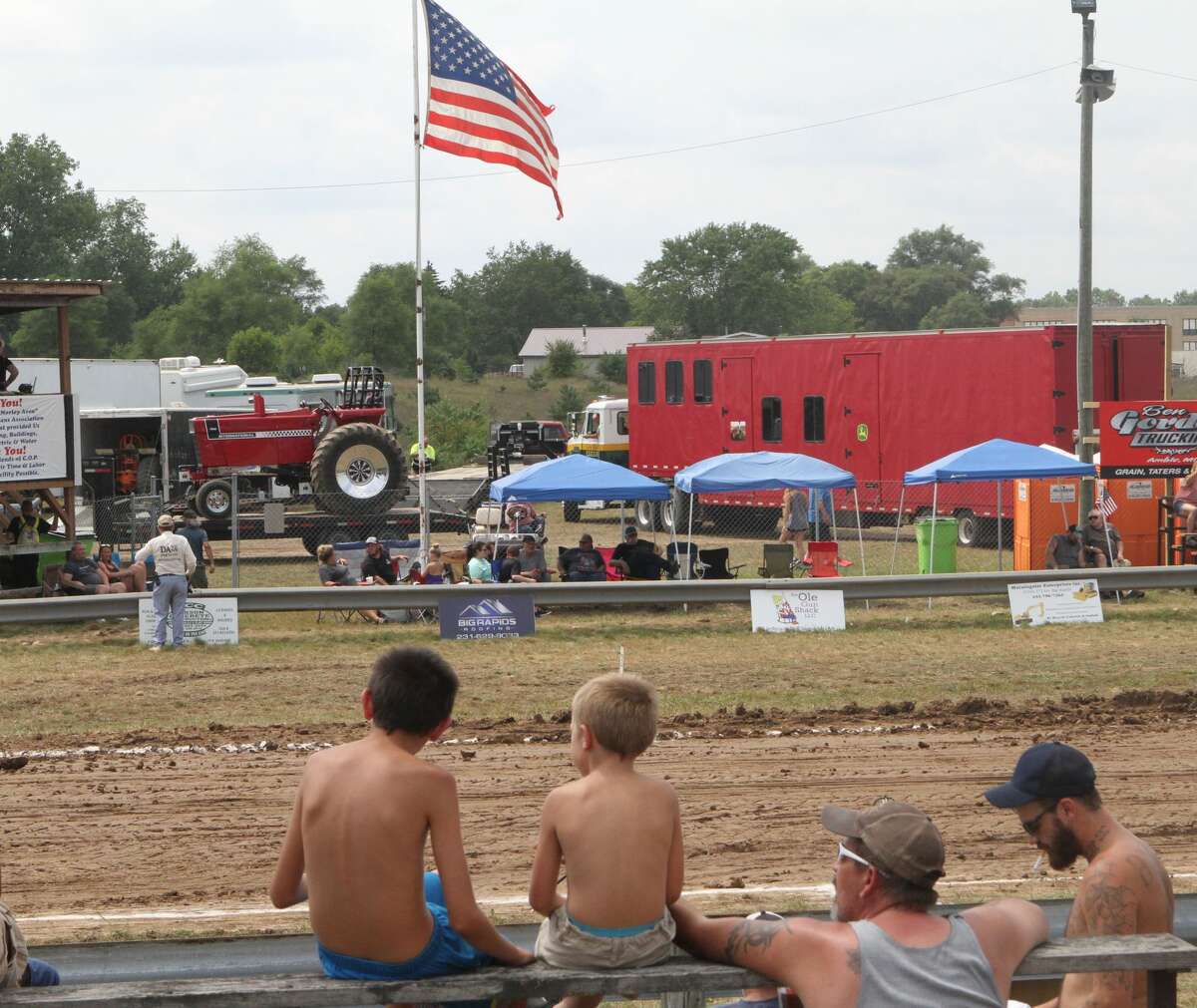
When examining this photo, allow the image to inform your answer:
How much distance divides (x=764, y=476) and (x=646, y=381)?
11.2 metres

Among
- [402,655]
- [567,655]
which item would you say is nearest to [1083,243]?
[567,655]

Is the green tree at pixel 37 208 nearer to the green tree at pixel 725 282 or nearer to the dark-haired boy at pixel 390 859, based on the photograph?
the green tree at pixel 725 282

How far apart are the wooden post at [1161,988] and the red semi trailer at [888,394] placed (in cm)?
2211

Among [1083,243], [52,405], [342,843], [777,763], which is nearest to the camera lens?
[342,843]

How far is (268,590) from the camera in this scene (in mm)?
17641

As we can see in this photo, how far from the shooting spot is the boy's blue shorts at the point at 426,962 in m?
4.07

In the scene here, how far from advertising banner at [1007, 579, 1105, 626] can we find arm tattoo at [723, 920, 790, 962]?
1493 cm

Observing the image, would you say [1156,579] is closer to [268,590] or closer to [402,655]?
[268,590]

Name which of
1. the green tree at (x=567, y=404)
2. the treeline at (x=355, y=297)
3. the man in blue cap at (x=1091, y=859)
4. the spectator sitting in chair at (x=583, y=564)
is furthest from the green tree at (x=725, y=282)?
the man in blue cap at (x=1091, y=859)

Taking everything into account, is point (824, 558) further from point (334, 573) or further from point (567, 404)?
point (567, 404)

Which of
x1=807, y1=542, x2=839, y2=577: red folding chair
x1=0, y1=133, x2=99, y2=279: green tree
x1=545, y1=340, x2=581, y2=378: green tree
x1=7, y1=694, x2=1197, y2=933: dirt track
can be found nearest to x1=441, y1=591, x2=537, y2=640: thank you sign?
x1=7, y1=694, x2=1197, y2=933: dirt track

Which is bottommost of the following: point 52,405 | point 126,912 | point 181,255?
point 126,912

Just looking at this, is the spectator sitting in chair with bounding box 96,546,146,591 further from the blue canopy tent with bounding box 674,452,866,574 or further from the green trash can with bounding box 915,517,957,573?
the green trash can with bounding box 915,517,957,573

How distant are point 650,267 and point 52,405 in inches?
4685
